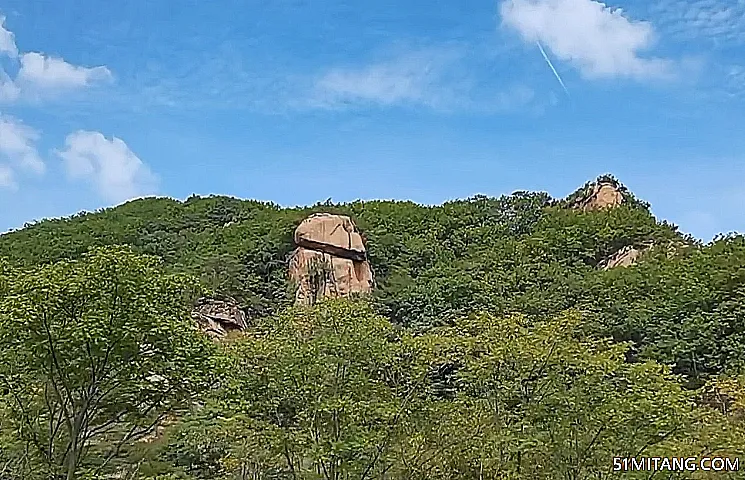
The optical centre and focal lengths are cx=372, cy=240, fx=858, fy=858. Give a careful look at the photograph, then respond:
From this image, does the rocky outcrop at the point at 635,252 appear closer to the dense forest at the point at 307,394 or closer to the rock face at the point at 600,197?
the rock face at the point at 600,197

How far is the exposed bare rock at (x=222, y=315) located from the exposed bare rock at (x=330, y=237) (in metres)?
3.73

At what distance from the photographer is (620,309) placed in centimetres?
2402

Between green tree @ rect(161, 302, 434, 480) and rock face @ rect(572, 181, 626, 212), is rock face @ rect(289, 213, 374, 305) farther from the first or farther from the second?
green tree @ rect(161, 302, 434, 480)

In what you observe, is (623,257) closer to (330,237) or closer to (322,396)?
(330,237)

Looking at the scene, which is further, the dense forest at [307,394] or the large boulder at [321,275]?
the large boulder at [321,275]

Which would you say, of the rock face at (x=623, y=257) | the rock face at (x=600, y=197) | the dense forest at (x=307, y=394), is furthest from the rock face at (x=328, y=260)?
the dense forest at (x=307, y=394)

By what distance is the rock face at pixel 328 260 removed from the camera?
2986 cm

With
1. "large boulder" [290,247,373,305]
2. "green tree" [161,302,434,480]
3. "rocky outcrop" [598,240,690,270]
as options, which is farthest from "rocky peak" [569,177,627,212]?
"green tree" [161,302,434,480]

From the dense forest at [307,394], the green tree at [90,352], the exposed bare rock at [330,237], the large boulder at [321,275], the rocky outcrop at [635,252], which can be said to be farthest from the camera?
the exposed bare rock at [330,237]

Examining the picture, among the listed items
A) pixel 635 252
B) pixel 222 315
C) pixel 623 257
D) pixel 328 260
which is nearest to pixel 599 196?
pixel 635 252

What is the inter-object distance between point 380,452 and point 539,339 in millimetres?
2895

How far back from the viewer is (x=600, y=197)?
36156 millimetres

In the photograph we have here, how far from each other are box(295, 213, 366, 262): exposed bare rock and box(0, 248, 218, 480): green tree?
1877cm

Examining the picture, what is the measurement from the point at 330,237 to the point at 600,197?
12428 mm
